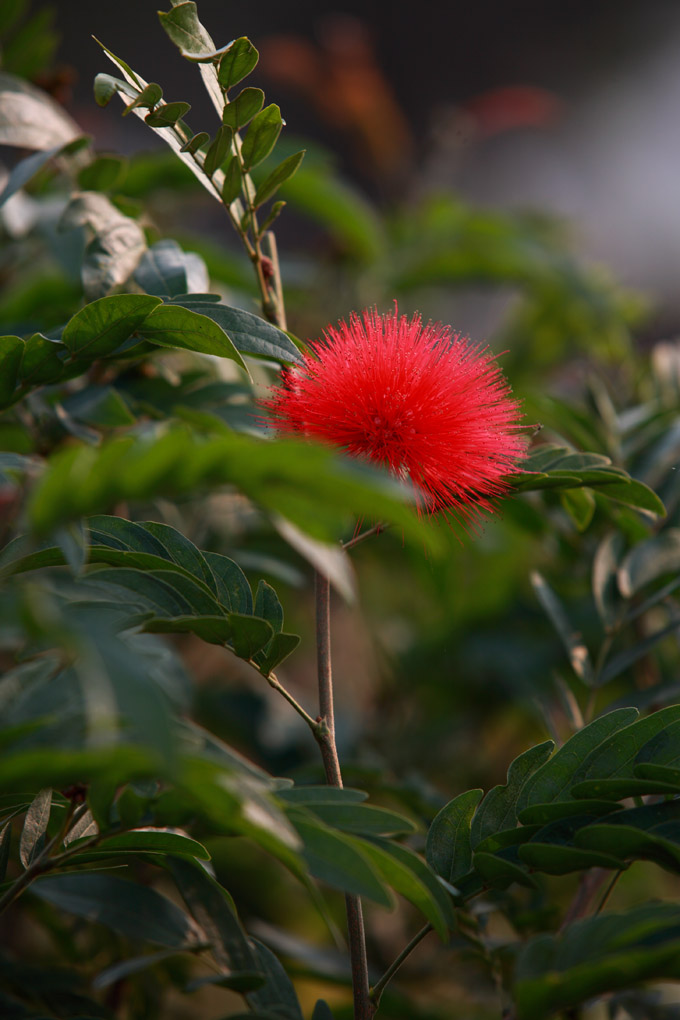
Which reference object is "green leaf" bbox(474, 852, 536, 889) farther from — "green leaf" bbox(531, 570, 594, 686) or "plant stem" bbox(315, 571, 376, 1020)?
"green leaf" bbox(531, 570, 594, 686)

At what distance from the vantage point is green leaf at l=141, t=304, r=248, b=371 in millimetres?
468

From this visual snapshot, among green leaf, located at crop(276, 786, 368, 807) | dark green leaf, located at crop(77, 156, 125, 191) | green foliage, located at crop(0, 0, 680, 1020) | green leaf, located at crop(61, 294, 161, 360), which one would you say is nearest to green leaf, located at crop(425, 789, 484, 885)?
green foliage, located at crop(0, 0, 680, 1020)

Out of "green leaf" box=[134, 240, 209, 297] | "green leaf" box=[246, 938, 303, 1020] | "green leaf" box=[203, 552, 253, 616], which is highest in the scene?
"green leaf" box=[134, 240, 209, 297]

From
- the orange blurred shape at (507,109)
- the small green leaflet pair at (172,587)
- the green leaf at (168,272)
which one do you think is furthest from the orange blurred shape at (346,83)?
the small green leaflet pair at (172,587)

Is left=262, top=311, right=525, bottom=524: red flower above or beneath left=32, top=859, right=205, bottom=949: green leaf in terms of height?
above

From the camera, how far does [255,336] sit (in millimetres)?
487

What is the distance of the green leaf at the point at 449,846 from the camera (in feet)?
1.61

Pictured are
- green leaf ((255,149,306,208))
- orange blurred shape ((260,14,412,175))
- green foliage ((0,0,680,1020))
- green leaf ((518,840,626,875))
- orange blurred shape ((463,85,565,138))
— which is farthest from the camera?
orange blurred shape ((463,85,565,138))

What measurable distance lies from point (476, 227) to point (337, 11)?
156 cm

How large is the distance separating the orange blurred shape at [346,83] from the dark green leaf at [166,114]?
1244mm

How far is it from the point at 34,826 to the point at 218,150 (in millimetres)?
445

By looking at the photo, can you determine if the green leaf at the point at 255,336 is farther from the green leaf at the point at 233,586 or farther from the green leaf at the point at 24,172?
the green leaf at the point at 24,172

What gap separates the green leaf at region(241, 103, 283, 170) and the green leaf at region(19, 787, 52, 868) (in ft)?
1.42

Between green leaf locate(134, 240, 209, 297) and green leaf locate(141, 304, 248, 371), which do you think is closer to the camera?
green leaf locate(141, 304, 248, 371)
